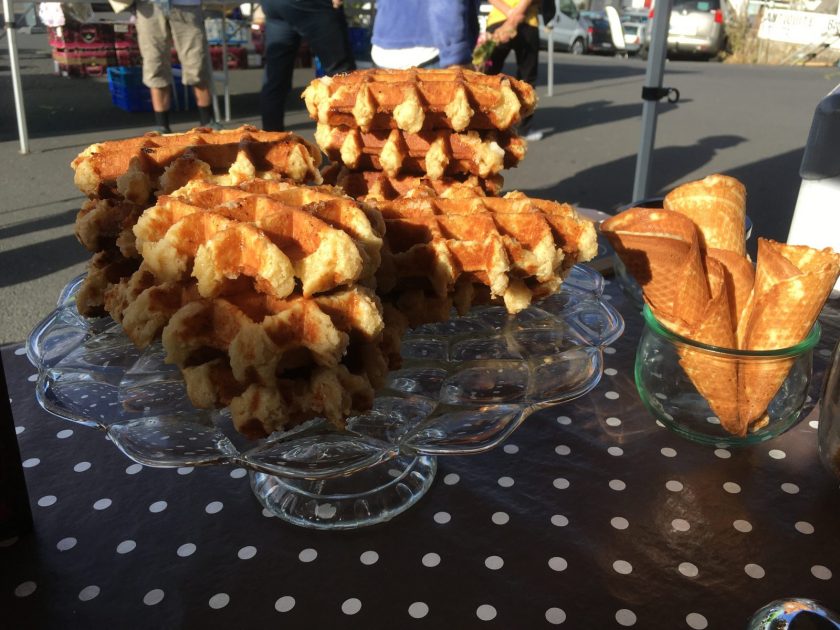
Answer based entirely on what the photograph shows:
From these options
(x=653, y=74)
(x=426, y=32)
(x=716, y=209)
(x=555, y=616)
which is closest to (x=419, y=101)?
(x=716, y=209)

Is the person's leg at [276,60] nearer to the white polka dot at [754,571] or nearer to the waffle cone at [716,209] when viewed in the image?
the waffle cone at [716,209]

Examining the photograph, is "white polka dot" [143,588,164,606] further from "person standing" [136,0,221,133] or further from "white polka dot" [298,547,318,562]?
"person standing" [136,0,221,133]

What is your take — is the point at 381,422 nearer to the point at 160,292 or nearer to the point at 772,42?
the point at 160,292

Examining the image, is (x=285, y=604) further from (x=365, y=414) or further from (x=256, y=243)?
(x=256, y=243)

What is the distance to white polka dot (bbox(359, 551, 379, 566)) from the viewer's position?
1104mm

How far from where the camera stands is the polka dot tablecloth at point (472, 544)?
3.35 ft

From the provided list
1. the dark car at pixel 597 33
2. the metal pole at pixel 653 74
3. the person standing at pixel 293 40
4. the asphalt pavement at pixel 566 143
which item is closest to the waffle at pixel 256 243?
the metal pole at pixel 653 74

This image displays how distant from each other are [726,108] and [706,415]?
1057 cm

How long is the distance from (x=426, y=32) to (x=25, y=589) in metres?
3.04

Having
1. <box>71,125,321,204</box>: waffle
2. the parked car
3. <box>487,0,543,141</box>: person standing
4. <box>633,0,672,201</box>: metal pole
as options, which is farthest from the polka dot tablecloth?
the parked car

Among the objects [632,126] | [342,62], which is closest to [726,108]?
[632,126]

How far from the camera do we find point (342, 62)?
15.6 feet

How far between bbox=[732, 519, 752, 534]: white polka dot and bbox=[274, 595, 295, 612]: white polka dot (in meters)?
0.69

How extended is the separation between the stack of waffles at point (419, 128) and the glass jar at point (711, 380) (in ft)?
1.91
